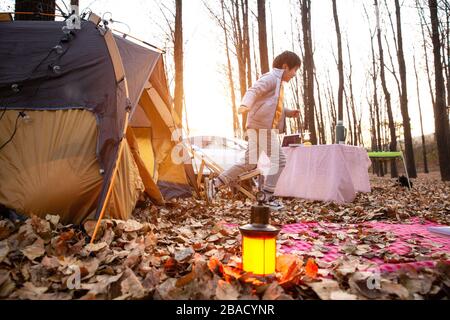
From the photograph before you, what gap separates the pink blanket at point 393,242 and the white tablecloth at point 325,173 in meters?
1.40

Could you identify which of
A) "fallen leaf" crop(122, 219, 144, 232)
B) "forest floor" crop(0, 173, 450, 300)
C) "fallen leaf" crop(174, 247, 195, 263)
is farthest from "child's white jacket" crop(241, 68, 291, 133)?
"fallen leaf" crop(174, 247, 195, 263)

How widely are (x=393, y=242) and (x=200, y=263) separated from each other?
5.28ft

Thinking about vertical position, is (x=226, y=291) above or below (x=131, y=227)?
below

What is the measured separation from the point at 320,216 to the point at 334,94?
81.2 feet

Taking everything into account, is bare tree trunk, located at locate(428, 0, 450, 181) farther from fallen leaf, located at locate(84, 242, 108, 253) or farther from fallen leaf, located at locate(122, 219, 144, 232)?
fallen leaf, located at locate(84, 242, 108, 253)

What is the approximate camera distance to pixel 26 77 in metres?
2.85

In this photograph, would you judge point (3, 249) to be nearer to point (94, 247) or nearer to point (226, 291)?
point (94, 247)

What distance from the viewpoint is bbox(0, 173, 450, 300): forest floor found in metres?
1.47

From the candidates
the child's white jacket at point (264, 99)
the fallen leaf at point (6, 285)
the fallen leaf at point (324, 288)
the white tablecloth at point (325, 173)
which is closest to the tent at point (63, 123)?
the fallen leaf at point (6, 285)

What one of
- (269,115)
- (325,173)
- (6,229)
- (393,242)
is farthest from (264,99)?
(6,229)

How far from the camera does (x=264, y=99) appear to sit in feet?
14.7

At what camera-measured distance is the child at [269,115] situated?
4.39m
